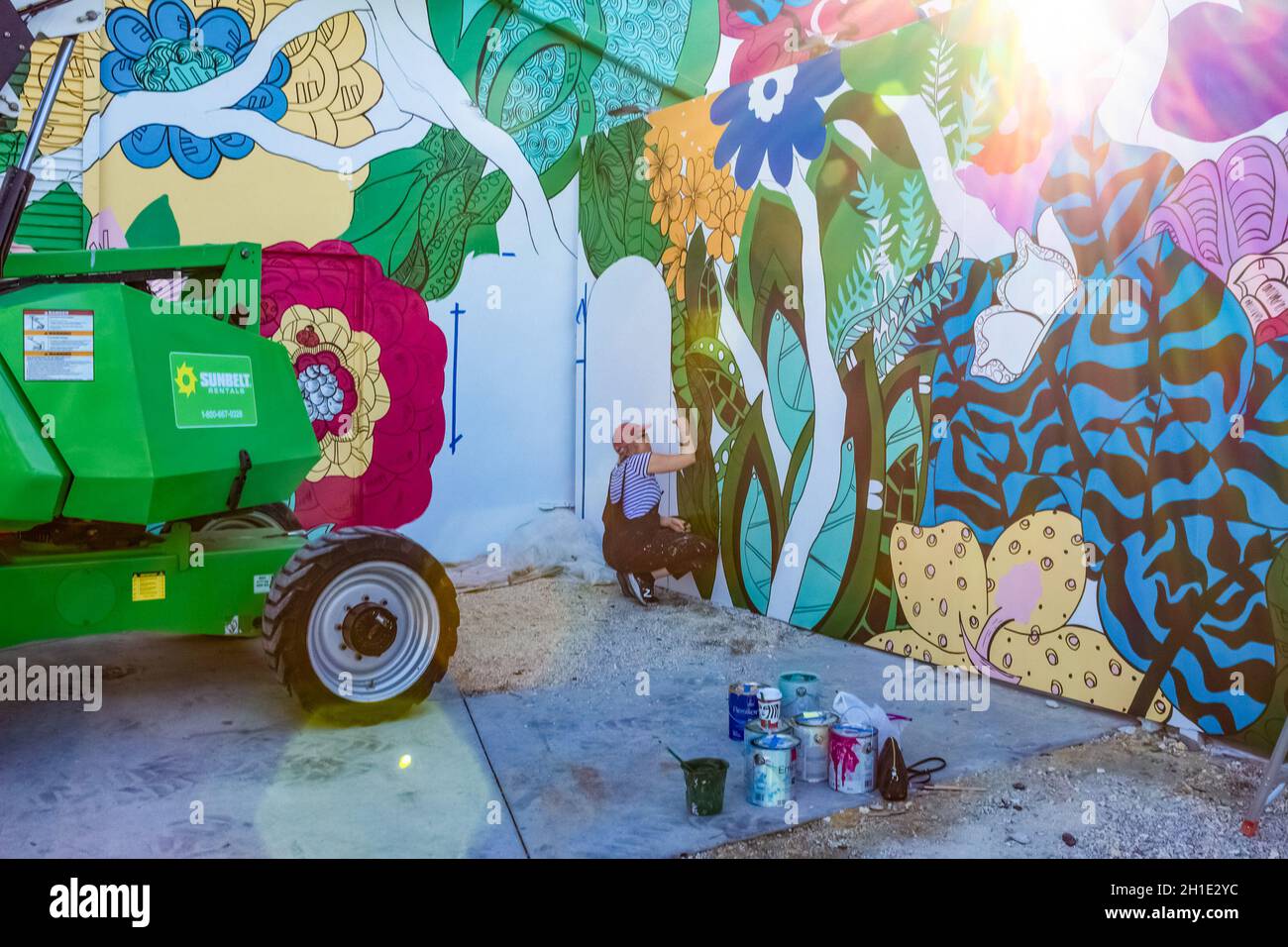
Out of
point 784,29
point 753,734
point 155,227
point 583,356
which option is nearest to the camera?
point 753,734

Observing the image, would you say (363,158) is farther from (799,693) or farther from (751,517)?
(799,693)

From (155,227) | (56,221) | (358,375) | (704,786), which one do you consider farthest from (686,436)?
(56,221)

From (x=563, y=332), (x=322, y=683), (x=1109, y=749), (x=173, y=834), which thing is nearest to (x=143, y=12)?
(x=563, y=332)

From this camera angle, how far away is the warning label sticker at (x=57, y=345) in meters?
4.15

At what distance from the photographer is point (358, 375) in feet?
29.1

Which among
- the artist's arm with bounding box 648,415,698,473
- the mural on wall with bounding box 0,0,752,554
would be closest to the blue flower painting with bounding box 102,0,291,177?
the mural on wall with bounding box 0,0,752,554

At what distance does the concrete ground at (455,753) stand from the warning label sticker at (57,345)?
1.70m

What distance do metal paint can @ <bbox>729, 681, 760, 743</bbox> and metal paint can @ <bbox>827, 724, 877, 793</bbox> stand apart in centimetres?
53

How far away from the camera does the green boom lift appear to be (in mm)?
4203

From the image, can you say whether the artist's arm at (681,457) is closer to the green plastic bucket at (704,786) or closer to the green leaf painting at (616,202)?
the green leaf painting at (616,202)

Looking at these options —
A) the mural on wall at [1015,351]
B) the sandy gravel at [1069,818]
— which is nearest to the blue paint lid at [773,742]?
the sandy gravel at [1069,818]

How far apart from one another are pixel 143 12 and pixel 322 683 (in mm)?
6061

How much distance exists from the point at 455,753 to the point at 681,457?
401 cm

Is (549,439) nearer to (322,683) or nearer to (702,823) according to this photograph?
(322,683)
